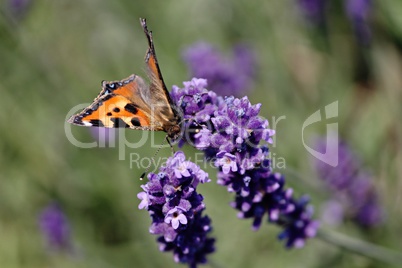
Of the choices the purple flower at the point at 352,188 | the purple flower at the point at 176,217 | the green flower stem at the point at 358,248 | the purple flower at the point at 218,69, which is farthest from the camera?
the purple flower at the point at 218,69

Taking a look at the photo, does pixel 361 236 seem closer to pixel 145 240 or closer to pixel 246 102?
pixel 145 240

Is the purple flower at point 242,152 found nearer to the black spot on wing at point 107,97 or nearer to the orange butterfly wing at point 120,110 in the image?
the orange butterfly wing at point 120,110

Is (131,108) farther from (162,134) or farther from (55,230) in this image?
(162,134)

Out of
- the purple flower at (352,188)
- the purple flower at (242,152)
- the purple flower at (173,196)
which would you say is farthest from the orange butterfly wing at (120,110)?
the purple flower at (352,188)

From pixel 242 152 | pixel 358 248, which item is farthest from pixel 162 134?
pixel 242 152

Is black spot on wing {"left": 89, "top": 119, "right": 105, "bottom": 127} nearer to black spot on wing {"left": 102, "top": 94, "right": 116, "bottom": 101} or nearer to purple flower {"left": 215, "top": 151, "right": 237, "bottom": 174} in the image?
black spot on wing {"left": 102, "top": 94, "right": 116, "bottom": 101}

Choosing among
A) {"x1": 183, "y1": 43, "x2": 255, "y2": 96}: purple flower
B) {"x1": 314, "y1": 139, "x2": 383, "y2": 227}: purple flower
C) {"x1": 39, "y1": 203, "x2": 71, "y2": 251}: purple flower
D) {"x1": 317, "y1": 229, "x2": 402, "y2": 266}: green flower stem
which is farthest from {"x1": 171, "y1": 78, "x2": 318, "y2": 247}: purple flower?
{"x1": 39, "y1": 203, "x2": 71, "y2": 251}: purple flower
